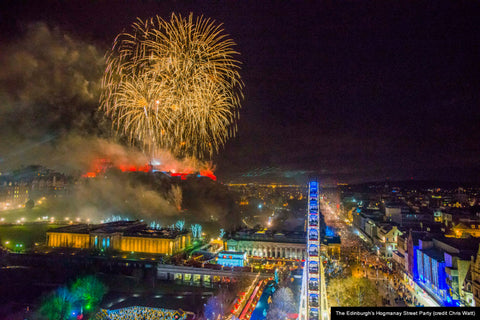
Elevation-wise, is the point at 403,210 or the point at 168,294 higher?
the point at 403,210

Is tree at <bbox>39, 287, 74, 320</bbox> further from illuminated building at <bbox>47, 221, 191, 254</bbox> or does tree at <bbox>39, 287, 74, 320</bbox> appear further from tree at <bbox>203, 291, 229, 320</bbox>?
Answer: illuminated building at <bbox>47, 221, 191, 254</bbox>

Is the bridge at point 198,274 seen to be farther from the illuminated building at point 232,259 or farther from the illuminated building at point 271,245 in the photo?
the illuminated building at point 271,245

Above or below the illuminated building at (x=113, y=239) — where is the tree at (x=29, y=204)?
above

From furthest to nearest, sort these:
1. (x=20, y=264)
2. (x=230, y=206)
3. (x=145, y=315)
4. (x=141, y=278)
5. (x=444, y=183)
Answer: (x=444, y=183)
(x=230, y=206)
(x=20, y=264)
(x=141, y=278)
(x=145, y=315)

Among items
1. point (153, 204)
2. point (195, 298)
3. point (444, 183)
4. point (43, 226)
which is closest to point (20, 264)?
point (43, 226)

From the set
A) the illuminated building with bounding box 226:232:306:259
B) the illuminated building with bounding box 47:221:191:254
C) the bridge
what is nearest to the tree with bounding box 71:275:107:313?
the bridge

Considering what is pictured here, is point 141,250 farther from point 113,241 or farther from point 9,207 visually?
point 9,207

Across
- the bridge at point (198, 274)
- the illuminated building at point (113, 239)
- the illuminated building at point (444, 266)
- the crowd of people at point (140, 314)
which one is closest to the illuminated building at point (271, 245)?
the illuminated building at point (113, 239)
